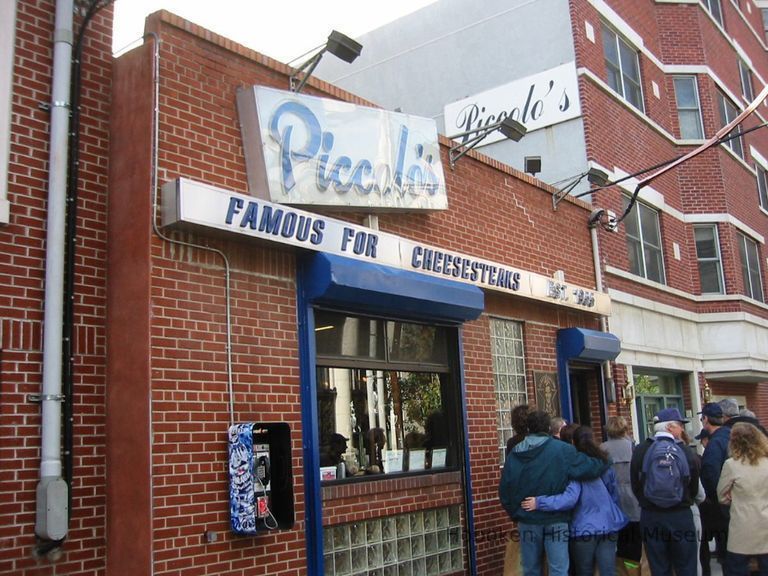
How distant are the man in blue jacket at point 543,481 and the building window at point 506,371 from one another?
2.48 meters

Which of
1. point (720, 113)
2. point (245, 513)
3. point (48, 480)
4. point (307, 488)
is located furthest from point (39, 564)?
point (720, 113)

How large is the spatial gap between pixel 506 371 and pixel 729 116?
12243 millimetres

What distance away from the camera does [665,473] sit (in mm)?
6922

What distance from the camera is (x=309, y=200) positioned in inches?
276

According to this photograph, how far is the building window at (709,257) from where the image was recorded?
16.4m

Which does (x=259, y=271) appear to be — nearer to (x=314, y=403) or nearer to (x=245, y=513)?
(x=314, y=403)

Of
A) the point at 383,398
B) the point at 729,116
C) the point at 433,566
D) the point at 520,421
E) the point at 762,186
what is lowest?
the point at 433,566

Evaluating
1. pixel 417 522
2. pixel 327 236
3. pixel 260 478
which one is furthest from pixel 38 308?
pixel 417 522

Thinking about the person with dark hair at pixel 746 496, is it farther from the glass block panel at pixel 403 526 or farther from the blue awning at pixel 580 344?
the blue awning at pixel 580 344

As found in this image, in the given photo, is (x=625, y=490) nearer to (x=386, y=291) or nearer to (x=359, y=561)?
(x=359, y=561)

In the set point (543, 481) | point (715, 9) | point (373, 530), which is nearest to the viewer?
point (543, 481)

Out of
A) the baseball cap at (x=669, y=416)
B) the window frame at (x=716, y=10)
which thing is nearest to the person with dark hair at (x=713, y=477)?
the baseball cap at (x=669, y=416)

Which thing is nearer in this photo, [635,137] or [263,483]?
[263,483]

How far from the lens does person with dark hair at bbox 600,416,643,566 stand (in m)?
7.91
